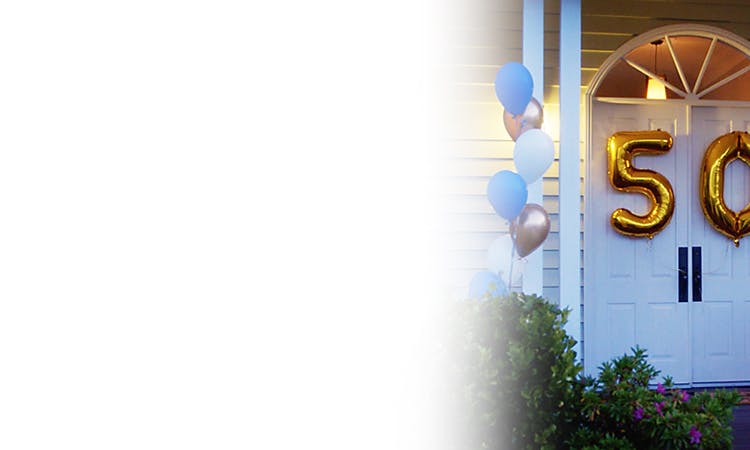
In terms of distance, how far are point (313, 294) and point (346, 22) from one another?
1.69 m

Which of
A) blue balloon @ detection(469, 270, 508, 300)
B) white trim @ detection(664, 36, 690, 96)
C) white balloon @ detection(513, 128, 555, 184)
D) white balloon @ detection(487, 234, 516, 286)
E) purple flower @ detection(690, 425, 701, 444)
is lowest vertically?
purple flower @ detection(690, 425, 701, 444)

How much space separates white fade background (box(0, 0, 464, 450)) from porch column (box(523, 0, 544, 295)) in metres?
0.83

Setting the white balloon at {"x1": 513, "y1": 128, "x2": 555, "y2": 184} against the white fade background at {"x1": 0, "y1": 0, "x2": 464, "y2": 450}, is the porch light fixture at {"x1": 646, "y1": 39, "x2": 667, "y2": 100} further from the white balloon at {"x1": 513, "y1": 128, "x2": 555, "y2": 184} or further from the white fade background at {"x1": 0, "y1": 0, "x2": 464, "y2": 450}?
the white balloon at {"x1": 513, "y1": 128, "x2": 555, "y2": 184}

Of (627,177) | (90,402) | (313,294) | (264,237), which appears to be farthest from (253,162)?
(627,177)

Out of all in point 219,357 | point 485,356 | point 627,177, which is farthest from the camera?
point 627,177

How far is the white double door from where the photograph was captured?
4793mm

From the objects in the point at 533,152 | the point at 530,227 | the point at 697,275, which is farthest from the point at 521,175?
the point at 697,275

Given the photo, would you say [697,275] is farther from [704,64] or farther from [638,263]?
[704,64]

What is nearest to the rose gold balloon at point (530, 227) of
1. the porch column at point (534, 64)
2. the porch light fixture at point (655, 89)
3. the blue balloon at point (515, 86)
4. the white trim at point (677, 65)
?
the porch column at point (534, 64)

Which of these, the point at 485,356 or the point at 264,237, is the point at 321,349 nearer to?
the point at 264,237

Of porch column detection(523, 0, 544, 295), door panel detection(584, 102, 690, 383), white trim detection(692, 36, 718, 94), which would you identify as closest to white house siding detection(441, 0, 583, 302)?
door panel detection(584, 102, 690, 383)

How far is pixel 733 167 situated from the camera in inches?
194

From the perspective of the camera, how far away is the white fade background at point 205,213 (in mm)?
3652

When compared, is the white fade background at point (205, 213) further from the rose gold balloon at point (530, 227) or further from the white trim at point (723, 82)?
the white trim at point (723, 82)
